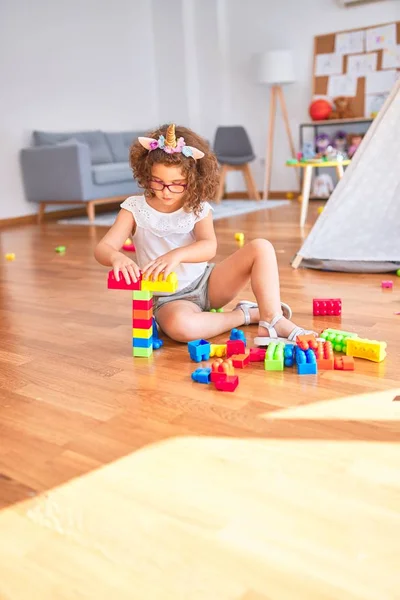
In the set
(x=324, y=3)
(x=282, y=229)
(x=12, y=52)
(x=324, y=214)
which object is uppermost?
(x=324, y=3)

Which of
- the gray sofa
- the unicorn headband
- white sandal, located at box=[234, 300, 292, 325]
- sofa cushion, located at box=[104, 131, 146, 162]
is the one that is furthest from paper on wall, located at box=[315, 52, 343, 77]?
the unicorn headband

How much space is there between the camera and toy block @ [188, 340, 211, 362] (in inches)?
56.4

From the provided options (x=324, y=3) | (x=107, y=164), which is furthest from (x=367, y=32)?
(x=107, y=164)

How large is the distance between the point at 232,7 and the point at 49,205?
8.71ft

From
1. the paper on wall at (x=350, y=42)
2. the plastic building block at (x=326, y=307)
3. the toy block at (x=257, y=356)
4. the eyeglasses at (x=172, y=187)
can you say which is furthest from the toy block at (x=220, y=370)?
the paper on wall at (x=350, y=42)

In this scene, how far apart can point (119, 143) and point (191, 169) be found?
4.14 metres

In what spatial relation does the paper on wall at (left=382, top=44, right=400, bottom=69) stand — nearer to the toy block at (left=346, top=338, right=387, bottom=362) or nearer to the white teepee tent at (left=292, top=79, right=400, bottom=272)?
the white teepee tent at (left=292, top=79, right=400, bottom=272)

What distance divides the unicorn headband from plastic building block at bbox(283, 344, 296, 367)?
0.50m

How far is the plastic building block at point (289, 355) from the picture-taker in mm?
1387

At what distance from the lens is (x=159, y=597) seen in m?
0.68

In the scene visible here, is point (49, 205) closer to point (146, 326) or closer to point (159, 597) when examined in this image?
point (146, 326)

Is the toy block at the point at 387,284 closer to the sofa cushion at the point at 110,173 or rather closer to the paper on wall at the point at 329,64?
the sofa cushion at the point at 110,173

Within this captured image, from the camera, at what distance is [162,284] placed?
138cm

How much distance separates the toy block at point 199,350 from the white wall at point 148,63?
3807 millimetres
